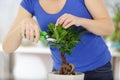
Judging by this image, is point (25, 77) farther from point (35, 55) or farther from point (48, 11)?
point (48, 11)

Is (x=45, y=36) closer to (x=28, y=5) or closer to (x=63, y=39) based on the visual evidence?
(x=63, y=39)

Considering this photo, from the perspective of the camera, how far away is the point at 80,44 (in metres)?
1.38

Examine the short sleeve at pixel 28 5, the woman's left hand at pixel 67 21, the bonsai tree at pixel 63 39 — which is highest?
the short sleeve at pixel 28 5

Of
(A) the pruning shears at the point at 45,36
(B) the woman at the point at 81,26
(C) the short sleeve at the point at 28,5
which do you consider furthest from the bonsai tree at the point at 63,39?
(C) the short sleeve at the point at 28,5

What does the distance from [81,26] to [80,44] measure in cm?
15

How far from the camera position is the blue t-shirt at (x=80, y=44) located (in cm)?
133

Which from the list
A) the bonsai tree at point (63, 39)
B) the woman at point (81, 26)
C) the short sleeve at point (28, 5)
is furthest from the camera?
the short sleeve at point (28, 5)

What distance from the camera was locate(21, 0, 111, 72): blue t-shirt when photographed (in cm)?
133

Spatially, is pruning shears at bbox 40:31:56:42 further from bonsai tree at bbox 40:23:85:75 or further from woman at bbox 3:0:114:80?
woman at bbox 3:0:114:80

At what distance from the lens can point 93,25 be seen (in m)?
1.18

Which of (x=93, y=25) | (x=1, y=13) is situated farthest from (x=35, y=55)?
(x=93, y=25)

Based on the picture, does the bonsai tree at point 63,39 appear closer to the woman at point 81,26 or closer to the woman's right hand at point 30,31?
the woman's right hand at point 30,31

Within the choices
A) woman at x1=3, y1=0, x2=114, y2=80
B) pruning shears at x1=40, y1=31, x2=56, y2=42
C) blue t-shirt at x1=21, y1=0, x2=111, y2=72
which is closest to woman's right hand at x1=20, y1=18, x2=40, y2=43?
pruning shears at x1=40, y1=31, x2=56, y2=42

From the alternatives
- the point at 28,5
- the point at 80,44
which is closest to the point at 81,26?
the point at 80,44
